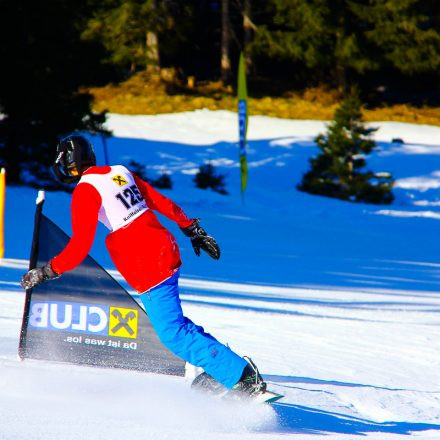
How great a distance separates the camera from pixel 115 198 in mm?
4895

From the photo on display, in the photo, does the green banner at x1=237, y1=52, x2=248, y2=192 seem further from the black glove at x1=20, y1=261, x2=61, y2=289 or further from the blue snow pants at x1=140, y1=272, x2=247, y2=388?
the blue snow pants at x1=140, y1=272, x2=247, y2=388

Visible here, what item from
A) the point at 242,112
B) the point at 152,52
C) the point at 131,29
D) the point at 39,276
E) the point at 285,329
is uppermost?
the point at 39,276

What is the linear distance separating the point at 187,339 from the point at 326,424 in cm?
99

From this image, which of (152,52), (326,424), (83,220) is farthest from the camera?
(152,52)

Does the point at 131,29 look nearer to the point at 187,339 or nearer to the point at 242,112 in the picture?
the point at 242,112

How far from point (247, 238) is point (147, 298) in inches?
504

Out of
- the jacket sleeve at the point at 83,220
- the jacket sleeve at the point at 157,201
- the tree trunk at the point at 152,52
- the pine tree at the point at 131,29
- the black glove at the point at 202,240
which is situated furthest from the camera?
the tree trunk at the point at 152,52

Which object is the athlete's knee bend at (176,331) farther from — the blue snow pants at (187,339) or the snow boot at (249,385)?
the snow boot at (249,385)

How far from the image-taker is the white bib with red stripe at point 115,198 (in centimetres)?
488

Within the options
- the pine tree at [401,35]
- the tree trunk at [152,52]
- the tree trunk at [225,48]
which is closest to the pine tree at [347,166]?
the pine tree at [401,35]

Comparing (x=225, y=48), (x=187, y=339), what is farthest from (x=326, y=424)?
(x=225, y=48)

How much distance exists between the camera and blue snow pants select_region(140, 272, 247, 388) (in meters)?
4.94

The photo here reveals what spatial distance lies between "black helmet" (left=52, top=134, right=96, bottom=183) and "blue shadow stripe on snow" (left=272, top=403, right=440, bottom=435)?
1.86 m

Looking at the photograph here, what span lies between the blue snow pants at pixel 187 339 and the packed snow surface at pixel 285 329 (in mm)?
248
